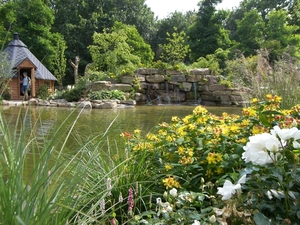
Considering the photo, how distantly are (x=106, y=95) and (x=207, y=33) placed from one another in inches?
510

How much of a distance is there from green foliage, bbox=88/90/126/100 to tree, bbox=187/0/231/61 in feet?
39.0

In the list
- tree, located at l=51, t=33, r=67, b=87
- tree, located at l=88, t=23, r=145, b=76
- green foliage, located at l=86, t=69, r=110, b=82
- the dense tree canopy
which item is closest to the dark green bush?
green foliage, located at l=86, t=69, r=110, b=82

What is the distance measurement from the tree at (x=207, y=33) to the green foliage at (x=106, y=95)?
11.9 m

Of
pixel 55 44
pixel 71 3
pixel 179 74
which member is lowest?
pixel 179 74

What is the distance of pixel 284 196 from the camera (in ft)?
2.72

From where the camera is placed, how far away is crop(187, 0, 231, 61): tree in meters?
22.0

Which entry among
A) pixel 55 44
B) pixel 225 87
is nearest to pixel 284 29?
pixel 225 87

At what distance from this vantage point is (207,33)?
2220cm

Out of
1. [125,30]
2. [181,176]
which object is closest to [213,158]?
[181,176]

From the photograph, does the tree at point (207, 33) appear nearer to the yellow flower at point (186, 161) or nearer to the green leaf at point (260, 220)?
the yellow flower at point (186, 161)

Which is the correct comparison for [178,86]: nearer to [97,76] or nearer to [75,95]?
[97,76]

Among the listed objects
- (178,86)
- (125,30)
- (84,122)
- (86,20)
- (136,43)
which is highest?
(86,20)

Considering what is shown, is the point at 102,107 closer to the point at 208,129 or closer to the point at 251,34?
the point at 208,129

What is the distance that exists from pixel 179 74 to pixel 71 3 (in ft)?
46.7
